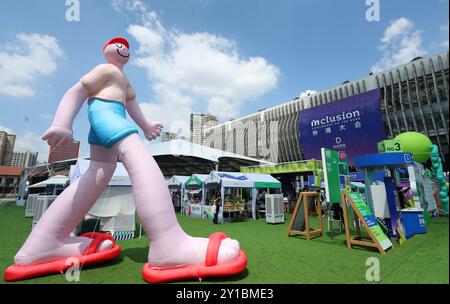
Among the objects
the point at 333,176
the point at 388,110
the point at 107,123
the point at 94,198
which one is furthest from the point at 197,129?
the point at 107,123

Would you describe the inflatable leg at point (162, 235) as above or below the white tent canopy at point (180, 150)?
below

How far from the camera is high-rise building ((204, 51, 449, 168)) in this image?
2911 cm

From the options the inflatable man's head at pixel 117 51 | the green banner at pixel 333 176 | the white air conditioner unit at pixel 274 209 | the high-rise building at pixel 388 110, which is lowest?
the white air conditioner unit at pixel 274 209

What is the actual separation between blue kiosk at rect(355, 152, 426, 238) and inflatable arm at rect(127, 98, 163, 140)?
231 inches

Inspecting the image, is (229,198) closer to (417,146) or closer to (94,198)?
(94,198)

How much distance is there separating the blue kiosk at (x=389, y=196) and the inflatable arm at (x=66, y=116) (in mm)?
7184

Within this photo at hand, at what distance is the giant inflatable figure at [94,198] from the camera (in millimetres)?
3154

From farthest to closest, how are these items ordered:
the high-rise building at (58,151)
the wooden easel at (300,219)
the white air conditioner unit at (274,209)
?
the white air conditioner unit at (274,209) < the wooden easel at (300,219) < the high-rise building at (58,151)

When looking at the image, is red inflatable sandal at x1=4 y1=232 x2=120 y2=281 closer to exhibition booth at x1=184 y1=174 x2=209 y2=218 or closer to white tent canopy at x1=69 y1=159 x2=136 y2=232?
white tent canopy at x1=69 y1=159 x2=136 y2=232

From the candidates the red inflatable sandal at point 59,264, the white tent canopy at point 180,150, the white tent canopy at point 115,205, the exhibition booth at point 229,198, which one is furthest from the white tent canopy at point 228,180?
the white tent canopy at point 180,150

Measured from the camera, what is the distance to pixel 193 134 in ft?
172

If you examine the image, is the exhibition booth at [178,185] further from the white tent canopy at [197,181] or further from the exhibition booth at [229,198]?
the exhibition booth at [229,198]

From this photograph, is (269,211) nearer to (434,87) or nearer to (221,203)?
(221,203)
